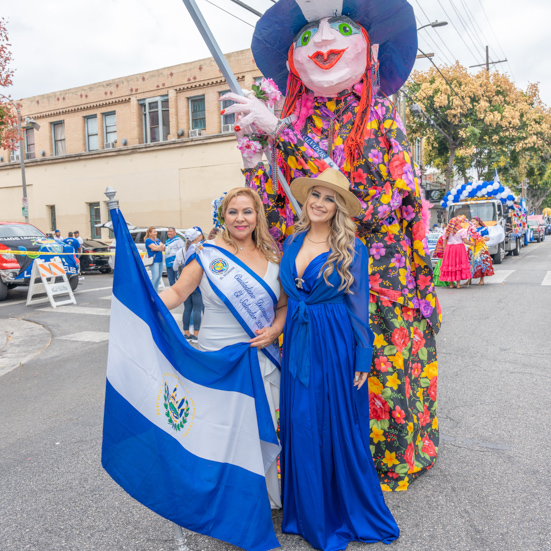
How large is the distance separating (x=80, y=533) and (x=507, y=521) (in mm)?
2161

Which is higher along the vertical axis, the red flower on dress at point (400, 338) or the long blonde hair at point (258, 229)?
the long blonde hair at point (258, 229)

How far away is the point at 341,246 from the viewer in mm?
2375

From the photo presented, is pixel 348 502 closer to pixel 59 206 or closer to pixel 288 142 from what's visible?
pixel 288 142

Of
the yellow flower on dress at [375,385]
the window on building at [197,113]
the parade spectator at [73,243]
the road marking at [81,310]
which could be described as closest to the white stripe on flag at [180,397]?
the yellow flower on dress at [375,385]

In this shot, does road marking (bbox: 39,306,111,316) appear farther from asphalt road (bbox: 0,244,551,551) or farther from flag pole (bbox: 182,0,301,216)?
flag pole (bbox: 182,0,301,216)

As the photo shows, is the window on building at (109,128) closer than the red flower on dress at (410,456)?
No

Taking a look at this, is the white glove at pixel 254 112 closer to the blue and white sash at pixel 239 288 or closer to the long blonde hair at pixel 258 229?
the long blonde hair at pixel 258 229

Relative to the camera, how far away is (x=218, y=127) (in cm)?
2211

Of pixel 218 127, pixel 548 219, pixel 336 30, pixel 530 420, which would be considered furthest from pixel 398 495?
pixel 548 219

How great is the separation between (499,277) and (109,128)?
19878 mm

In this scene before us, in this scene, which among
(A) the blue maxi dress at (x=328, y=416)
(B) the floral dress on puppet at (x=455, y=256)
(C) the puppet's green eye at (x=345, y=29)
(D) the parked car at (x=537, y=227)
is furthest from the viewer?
(D) the parked car at (x=537, y=227)

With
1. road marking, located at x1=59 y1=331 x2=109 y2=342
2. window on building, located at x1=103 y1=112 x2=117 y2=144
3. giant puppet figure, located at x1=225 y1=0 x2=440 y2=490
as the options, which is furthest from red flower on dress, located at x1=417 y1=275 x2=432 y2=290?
window on building, located at x1=103 y1=112 x2=117 y2=144

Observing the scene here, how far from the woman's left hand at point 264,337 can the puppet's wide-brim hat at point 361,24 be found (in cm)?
183

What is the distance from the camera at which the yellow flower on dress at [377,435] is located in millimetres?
2848
